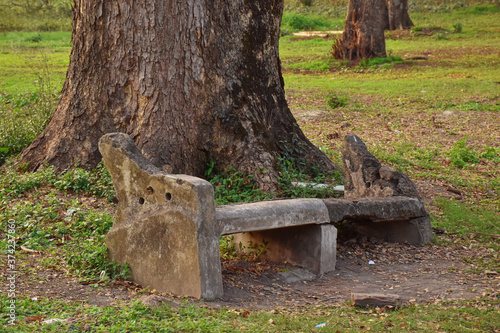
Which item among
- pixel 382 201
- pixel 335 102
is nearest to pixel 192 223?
pixel 382 201

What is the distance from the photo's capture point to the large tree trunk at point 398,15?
24.8 m

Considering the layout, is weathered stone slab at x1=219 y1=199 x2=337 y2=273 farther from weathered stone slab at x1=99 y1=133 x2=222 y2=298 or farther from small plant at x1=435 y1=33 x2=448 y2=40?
small plant at x1=435 y1=33 x2=448 y2=40

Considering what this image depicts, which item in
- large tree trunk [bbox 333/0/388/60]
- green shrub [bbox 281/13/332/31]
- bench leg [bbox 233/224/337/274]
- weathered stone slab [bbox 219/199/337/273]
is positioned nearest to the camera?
weathered stone slab [bbox 219/199/337/273]

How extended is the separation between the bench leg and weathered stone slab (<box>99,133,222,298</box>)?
107 centimetres

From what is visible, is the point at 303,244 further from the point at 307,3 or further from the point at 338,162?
the point at 307,3

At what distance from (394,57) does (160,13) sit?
1183 cm

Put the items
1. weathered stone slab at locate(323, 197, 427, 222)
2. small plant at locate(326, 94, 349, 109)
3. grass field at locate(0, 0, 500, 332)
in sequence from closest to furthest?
grass field at locate(0, 0, 500, 332), weathered stone slab at locate(323, 197, 427, 222), small plant at locate(326, 94, 349, 109)

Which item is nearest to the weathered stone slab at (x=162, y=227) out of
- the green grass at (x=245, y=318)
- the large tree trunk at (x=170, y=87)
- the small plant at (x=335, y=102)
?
the green grass at (x=245, y=318)

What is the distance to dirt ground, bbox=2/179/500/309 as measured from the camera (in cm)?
443

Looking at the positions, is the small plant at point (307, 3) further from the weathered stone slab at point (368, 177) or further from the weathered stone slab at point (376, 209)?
the weathered stone slab at point (376, 209)

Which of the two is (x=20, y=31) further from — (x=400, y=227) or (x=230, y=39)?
(x=400, y=227)

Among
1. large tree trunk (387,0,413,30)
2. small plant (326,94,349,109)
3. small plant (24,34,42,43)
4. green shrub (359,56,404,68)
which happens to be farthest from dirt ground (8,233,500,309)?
large tree trunk (387,0,413,30)

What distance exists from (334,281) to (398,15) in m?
21.6

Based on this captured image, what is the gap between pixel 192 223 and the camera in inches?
166
